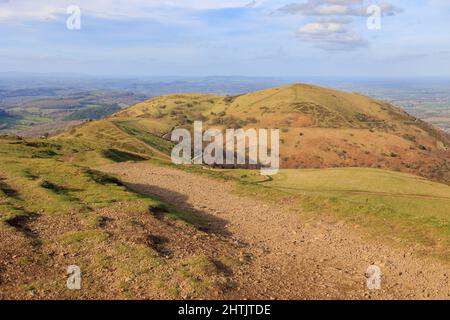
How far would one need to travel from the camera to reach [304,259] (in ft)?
73.4

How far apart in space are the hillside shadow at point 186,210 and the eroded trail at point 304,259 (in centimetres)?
8

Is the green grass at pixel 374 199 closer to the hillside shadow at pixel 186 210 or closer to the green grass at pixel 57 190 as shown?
the hillside shadow at pixel 186 210

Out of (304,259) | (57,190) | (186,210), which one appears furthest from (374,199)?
(57,190)

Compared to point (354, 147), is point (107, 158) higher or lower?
higher

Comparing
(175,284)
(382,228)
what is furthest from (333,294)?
(382,228)

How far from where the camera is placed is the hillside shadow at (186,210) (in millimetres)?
27578

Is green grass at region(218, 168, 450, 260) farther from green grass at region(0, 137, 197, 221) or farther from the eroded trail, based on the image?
green grass at region(0, 137, 197, 221)

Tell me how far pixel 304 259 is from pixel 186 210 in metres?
12.4

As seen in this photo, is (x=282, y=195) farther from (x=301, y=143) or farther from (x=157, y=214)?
(x=301, y=143)

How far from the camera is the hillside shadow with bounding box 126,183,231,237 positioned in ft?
90.5

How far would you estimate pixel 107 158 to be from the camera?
53.8 meters

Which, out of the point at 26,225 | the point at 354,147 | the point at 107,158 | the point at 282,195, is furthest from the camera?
the point at 354,147

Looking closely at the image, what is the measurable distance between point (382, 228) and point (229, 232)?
30.0 feet

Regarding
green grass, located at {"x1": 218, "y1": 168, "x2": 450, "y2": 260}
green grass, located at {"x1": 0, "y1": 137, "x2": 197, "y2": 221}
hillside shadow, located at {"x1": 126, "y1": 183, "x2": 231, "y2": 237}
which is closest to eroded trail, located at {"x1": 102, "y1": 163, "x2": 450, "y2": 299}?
hillside shadow, located at {"x1": 126, "y1": 183, "x2": 231, "y2": 237}
